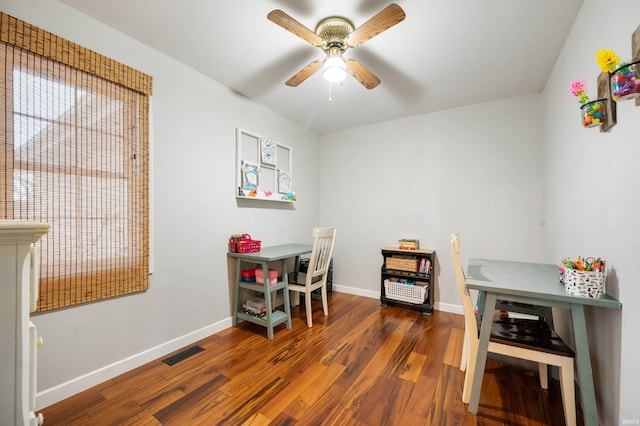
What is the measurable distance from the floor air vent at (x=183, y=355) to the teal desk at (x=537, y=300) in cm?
197

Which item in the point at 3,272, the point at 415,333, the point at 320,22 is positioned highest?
the point at 320,22

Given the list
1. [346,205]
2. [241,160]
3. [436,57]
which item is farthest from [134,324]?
[436,57]

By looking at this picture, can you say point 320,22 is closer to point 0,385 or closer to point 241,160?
point 241,160

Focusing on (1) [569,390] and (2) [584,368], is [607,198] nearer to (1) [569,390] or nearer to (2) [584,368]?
(2) [584,368]

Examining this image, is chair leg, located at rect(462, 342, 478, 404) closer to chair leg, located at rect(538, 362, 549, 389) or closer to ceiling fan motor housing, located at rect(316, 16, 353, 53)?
chair leg, located at rect(538, 362, 549, 389)

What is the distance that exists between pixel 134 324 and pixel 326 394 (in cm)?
145

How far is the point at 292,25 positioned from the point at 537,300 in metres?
2.02

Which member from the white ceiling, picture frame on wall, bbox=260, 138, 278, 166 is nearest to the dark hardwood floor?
picture frame on wall, bbox=260, 138, 278, 166

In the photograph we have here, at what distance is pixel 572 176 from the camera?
5.74 feet

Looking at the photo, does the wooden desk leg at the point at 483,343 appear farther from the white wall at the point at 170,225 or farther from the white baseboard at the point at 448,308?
the white wall at the point at 170,225

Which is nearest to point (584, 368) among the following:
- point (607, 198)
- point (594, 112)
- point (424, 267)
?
point (607, 198)

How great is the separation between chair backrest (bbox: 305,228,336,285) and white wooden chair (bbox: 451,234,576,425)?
1248 mm

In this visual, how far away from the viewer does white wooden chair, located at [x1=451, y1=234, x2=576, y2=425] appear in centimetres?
126

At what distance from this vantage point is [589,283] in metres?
1.20
